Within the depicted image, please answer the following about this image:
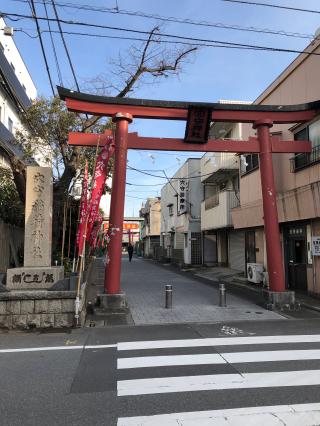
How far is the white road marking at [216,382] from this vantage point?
545 cm

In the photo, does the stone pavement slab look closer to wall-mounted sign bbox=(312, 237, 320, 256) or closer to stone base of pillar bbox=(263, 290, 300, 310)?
stone base of pillar bbox=(263, 290, 300, 310)

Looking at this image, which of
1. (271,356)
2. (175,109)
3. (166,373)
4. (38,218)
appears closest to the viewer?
(166,373)

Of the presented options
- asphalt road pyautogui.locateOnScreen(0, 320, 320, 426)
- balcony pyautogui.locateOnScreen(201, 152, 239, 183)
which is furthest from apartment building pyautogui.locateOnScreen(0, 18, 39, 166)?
asphalt road pyautogui.locateOnScreen(0, 320, 320, 426)

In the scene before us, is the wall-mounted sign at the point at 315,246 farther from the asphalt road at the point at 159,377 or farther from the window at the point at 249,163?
the window at the point at 249,163

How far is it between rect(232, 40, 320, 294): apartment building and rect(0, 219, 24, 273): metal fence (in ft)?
32.1

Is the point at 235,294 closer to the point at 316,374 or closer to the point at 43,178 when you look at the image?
the point at 43,178

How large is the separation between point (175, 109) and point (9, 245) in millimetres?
7353

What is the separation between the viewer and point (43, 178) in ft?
35.1

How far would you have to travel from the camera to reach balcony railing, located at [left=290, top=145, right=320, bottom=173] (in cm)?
1380

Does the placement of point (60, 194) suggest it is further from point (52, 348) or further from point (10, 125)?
point (10, 125)

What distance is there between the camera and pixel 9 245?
14.4 meters

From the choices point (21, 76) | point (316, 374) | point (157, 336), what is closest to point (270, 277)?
point (157, 336)

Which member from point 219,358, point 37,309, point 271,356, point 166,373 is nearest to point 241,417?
point 166,373

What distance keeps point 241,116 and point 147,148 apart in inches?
124
